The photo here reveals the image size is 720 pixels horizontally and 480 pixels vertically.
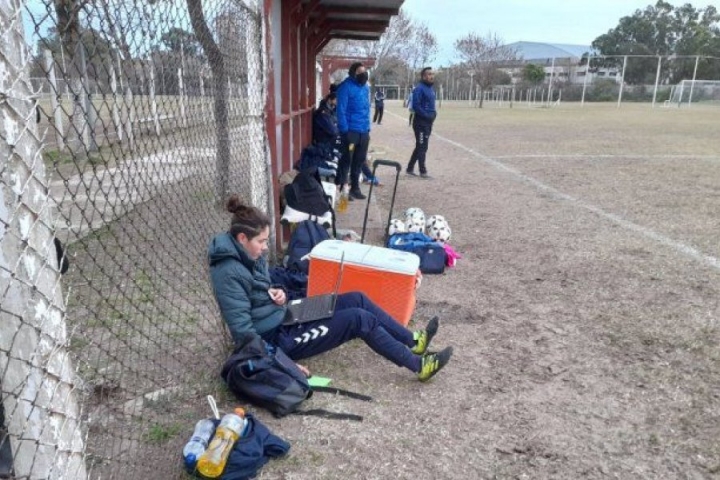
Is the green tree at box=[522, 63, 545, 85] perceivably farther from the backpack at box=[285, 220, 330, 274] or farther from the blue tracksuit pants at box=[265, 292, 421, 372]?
the blue tracksuit pants at box=[265, 292, 421, 372]

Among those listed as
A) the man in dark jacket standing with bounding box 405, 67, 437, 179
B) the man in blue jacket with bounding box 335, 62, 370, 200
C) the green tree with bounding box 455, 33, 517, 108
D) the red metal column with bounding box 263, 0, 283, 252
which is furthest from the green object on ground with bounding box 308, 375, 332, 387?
the green tree with bounding box 455, 33, 517, 108

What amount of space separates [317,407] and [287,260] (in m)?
1.94

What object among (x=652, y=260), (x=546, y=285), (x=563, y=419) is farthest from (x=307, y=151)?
(x=563, y=419)

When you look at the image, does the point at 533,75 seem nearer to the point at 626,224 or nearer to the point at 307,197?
the point at 626,224

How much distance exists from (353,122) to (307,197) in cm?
306

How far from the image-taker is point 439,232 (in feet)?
20.4

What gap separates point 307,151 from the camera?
7.93m

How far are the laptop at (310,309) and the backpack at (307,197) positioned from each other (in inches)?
78.4

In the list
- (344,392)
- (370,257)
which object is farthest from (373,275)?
(344,392)

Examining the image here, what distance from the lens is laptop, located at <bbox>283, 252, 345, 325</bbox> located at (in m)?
3.53

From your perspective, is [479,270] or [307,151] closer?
[479,270]

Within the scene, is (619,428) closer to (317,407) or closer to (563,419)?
(563,419)

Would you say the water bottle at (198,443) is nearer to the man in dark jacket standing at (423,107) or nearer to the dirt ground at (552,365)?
Answer: the dirt ground at (552,365)

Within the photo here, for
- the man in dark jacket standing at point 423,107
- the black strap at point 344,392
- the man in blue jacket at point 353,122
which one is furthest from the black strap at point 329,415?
the man in dark jacket standing at point 423,107
